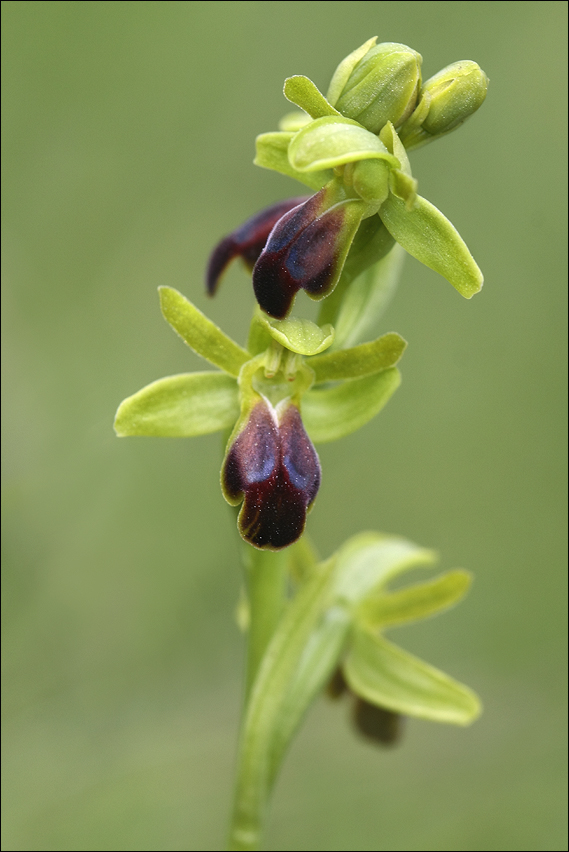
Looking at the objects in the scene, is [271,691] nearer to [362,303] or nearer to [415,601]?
[415,601]

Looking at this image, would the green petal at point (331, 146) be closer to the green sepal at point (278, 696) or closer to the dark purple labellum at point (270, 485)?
the dark purple labellum at point (270, 485)

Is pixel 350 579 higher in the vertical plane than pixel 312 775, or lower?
higher

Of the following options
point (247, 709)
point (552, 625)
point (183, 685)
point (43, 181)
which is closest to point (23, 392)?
point (43, 181)

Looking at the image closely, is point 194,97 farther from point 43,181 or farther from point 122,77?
point 43,181

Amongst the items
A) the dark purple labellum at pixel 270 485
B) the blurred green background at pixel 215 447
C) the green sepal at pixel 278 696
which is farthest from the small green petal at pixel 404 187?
the blurred green background at pixel 215 447

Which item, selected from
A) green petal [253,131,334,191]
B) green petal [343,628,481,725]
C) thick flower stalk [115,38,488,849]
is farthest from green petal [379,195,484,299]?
green petal [343,628,481,725]

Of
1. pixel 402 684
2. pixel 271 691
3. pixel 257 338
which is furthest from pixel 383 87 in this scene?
pixel 402 684

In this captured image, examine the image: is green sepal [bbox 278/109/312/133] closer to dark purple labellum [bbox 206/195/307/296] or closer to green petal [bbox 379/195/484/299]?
dark purple labellum [bbox 206/195/307/296]
